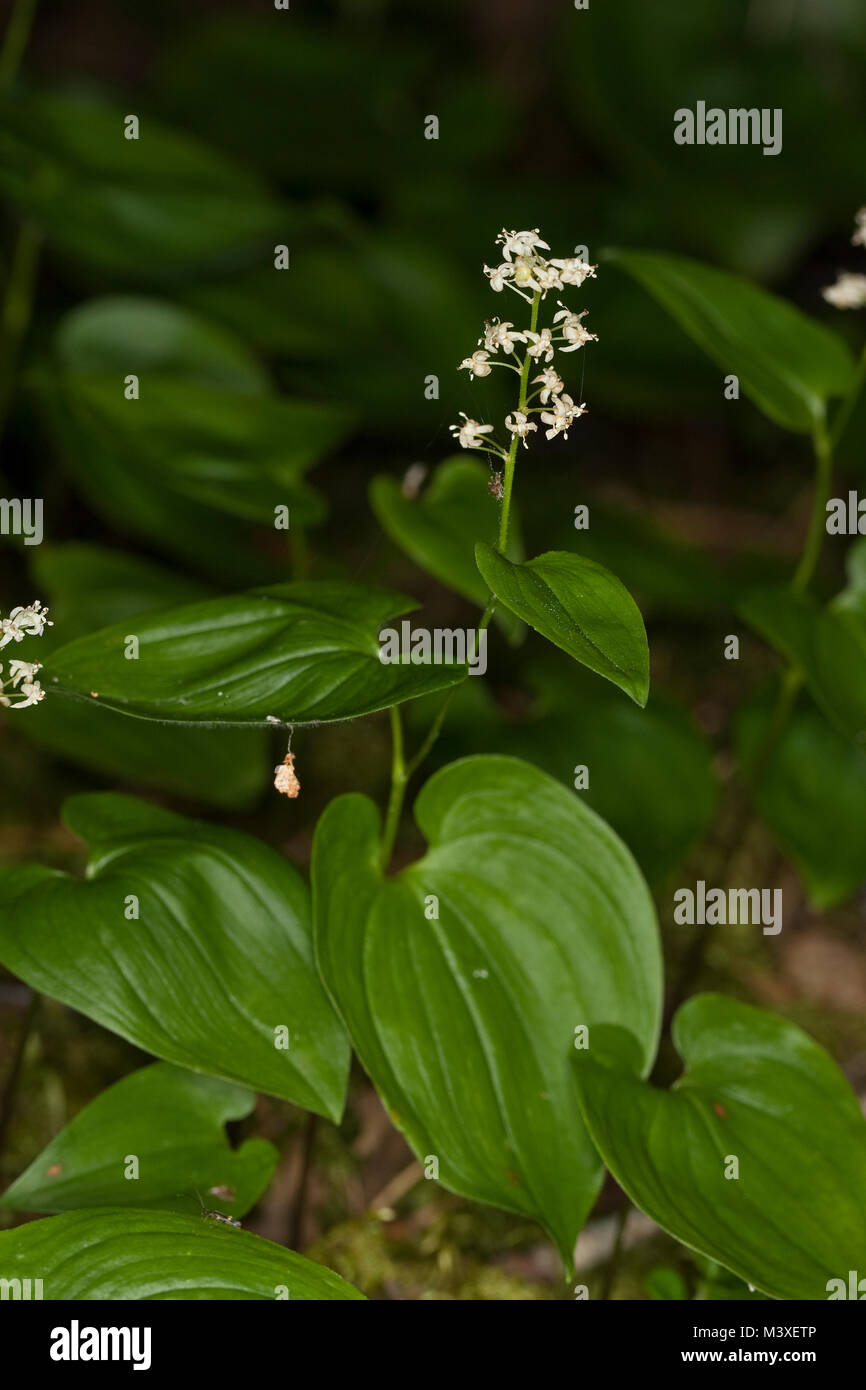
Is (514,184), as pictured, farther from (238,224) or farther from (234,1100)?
(234,1100)

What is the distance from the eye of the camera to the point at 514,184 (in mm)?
3689

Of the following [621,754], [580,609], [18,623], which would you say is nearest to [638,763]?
[621,754]

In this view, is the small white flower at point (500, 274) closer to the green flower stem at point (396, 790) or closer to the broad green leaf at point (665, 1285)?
the green flower stem at point (396, 790)

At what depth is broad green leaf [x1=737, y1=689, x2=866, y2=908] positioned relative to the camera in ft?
7.12

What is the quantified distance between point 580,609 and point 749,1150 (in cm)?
70

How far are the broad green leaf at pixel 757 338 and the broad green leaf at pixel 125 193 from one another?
100 cm

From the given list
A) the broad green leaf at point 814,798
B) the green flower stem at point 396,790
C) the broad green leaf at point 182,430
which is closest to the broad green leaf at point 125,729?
the broad green leaf at point 182,430

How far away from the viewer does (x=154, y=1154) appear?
1.46m

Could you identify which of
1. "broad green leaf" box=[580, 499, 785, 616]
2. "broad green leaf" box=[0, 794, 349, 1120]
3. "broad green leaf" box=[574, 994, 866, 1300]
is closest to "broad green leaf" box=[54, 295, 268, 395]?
"broad green leaf" box=[580, 499, 785, 616]

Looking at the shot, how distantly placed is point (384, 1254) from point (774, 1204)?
0.68m

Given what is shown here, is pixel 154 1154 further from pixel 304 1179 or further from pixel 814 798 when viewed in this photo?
pixel 814 798

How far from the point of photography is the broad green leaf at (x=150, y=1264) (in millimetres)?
1129
